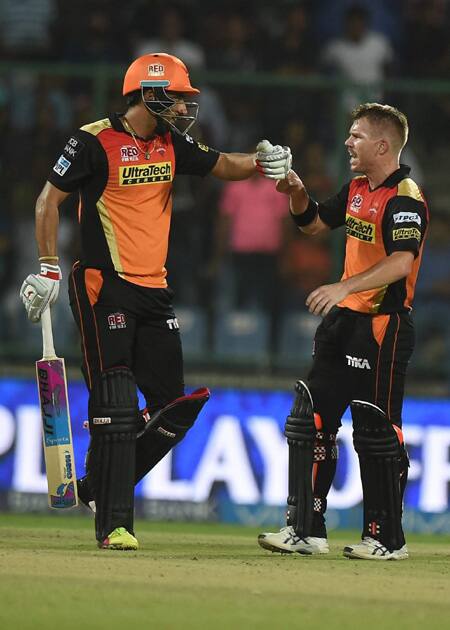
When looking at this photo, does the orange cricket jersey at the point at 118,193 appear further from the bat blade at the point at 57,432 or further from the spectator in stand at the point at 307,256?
the spectator in stand at the point at 307,256

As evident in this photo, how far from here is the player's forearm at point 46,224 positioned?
7070 mm

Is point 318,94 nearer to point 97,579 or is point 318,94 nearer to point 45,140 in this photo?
point 45,140

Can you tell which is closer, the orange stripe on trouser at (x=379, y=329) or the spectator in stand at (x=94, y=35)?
the orange stripe on trouser at (x=379, y=329)

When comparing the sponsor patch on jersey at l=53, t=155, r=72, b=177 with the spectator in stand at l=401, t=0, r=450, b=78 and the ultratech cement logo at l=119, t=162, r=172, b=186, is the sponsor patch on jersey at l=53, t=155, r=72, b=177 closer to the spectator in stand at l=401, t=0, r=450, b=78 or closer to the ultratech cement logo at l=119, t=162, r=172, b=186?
the ultratech cement logo at l=119, t=162, r=172, b=186

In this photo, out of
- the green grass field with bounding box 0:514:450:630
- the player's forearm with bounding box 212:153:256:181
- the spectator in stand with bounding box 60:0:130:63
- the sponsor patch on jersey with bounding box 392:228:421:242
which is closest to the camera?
the green grass field with bounding box 0:514:450:630

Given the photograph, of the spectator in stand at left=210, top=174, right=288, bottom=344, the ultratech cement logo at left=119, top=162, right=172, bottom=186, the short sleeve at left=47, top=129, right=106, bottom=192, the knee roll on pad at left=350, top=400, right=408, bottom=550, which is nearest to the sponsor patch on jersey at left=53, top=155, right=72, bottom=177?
the short sleeve at left=47, top=129, right=106, bottom=192

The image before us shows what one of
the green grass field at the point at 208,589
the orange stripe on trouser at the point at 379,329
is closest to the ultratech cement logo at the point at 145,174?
the orange stripe on trouser at the point at 379,329

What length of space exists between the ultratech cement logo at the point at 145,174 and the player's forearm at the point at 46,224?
1.20 ft

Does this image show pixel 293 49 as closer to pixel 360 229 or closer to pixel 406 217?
pixel 360 229

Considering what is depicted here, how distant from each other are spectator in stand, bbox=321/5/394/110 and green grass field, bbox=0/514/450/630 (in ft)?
21.8

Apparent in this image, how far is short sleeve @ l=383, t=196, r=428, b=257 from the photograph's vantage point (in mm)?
6797

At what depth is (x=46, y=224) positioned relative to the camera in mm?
7070

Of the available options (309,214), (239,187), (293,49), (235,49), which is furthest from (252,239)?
(309,214)

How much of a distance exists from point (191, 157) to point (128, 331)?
1009mm
